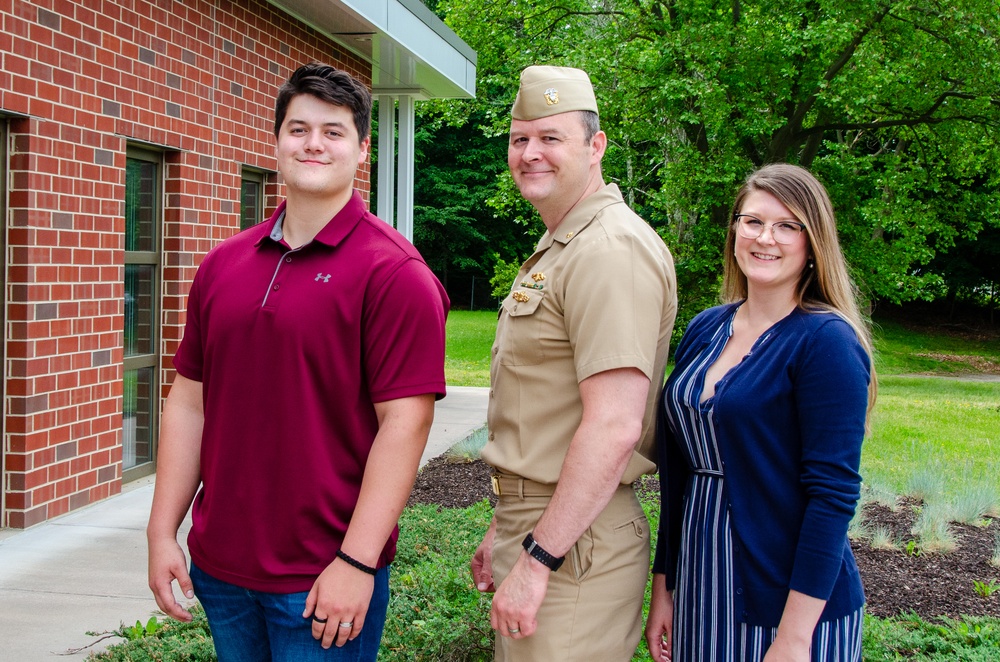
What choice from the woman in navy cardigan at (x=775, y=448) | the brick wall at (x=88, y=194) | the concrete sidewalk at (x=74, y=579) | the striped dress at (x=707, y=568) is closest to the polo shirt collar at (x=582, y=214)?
the woman in navy cardigan at (x=775, y=448)

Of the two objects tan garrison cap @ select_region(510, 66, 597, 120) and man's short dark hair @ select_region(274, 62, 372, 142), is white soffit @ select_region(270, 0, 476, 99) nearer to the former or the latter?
tan garrison cap @ select_region(510, 66, 597, 120)

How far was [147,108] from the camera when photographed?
6.46m

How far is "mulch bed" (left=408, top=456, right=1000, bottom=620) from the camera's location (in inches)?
193

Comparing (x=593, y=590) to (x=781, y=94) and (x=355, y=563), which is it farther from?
(x=781, y=94)

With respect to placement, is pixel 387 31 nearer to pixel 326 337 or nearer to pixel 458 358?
pixel 326 337

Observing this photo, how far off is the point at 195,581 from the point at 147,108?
4805 mm

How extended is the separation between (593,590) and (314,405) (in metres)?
0.84

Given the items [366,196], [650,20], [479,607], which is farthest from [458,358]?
[479,607]

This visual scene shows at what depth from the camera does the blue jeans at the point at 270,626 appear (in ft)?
7.47

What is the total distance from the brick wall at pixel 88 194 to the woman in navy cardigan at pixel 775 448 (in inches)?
166

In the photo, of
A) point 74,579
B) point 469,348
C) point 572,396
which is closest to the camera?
point 572,396

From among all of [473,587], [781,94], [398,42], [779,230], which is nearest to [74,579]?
[473,587]

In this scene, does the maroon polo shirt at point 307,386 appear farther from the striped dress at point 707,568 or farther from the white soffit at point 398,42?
the white soffit at point 398,42

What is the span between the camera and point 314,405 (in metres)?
2.24
